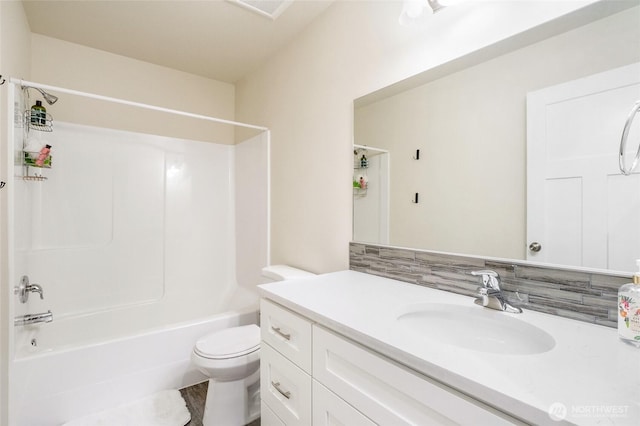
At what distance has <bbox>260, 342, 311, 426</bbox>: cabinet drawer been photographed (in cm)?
97

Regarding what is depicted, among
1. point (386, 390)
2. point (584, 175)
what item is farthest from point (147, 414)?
point (584, 175)

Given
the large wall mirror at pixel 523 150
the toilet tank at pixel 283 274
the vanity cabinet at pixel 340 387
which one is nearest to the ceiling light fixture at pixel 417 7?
the large wall mirror at pixel 523 150

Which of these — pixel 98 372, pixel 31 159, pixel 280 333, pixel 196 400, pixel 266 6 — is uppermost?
pixel 266 6

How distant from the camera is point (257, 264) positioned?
250 cm

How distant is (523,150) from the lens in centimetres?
100

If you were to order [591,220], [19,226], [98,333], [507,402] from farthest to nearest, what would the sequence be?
[98,333]
[19,226]
[591,220]
[507,402]

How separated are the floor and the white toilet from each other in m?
0.09

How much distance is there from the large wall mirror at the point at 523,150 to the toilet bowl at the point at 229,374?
3.07ft

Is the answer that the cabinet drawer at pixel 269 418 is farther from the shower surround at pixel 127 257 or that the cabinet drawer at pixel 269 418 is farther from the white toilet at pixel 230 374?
the shower surround at pixel 127 257

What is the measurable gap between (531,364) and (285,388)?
801mm

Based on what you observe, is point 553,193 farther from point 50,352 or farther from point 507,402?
point 50,352

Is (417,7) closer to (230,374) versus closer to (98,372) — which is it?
(230,374)

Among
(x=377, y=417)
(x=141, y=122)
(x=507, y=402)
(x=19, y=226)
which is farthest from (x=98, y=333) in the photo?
(x=507, y=402)

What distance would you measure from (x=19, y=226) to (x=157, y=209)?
0.90m
